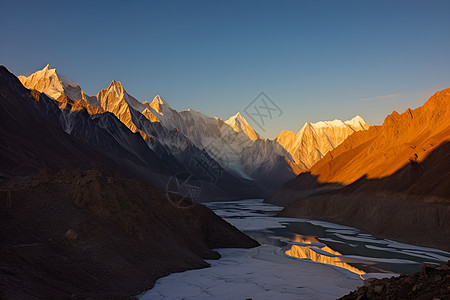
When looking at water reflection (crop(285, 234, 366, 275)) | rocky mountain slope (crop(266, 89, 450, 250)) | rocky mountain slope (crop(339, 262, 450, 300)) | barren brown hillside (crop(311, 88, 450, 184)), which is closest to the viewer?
rocky mountain slope (crop(339, 262, 450, 300))

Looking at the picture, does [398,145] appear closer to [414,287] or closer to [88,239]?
[88,239]

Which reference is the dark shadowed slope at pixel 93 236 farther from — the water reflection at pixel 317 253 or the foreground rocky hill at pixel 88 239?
the water reflection at pixel 317 253

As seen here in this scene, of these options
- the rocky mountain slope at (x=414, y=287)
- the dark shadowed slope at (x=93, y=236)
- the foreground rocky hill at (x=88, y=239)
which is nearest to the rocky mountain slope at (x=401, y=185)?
the dark shadowed slope at (x=93, y=236)

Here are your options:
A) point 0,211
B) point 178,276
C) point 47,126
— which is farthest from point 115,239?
point 47,126

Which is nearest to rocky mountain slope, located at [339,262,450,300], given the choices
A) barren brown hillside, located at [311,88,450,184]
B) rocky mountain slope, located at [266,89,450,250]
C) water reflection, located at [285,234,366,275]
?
water reflection, located at [285,234,366,275]

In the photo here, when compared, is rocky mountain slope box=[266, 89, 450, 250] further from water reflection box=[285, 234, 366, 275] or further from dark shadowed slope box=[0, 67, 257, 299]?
dark shadowed slope box=[0, 67, 257, 299]

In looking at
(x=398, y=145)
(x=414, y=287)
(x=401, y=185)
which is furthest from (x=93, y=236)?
(x=398, y=145)
